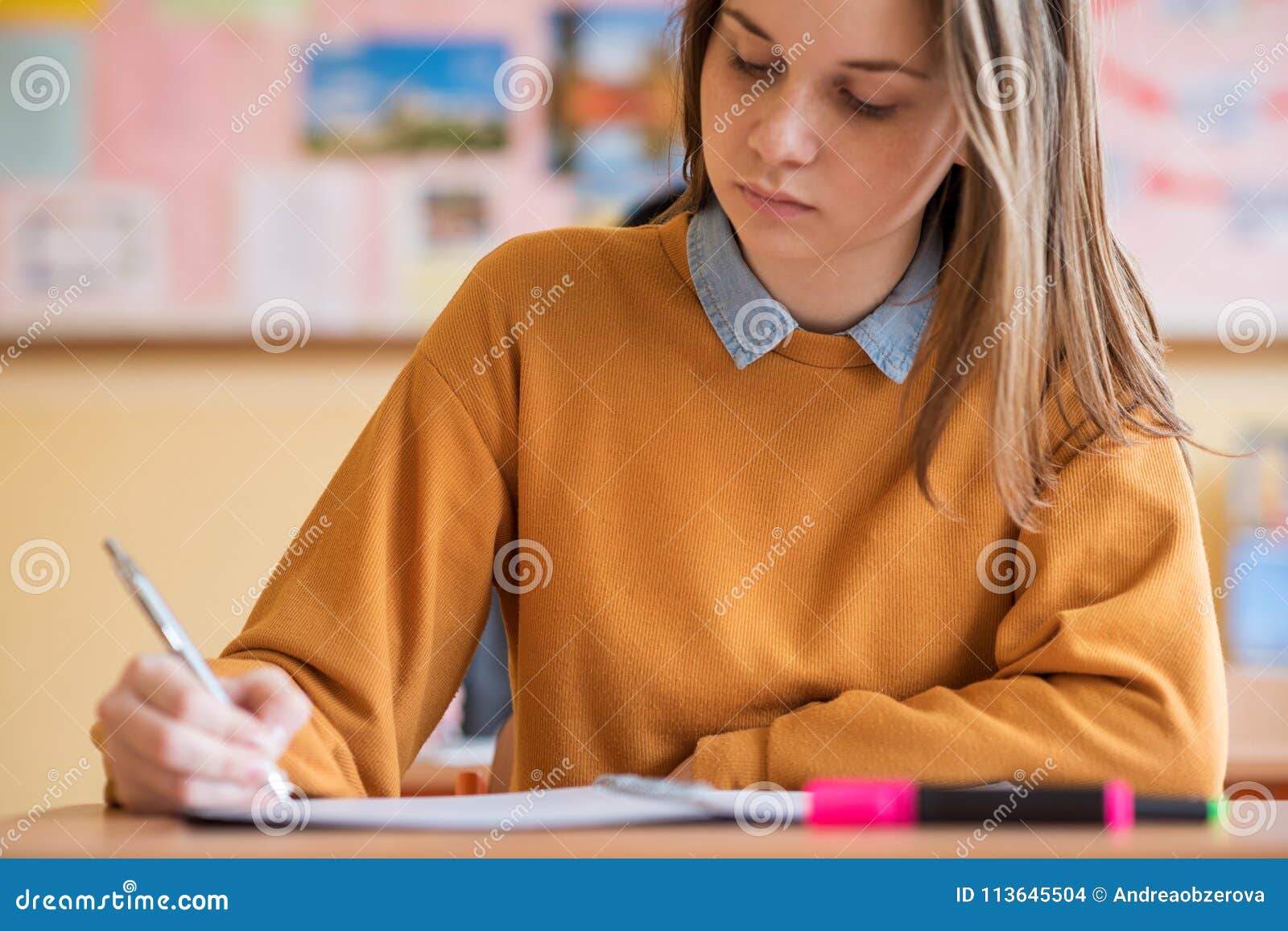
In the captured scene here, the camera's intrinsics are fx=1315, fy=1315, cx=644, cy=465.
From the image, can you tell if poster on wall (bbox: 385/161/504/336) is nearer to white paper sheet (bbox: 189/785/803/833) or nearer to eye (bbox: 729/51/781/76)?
eye (bbox: 729/51/781/76)

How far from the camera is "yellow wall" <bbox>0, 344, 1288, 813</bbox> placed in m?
2.65

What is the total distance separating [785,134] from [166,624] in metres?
0.52

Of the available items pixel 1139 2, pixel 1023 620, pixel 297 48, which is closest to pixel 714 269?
pixel 1023 620

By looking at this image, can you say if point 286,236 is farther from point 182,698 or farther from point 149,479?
point 182,698

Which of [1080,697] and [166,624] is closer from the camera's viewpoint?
[166,624]

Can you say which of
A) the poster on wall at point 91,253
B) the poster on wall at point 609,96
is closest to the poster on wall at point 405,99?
the poster on wall at point 609,96

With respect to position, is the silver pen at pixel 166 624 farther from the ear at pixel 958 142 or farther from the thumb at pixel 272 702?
the ear at pixel 958 142

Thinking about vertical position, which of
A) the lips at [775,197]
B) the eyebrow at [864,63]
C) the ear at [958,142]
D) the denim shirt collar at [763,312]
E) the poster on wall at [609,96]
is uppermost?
the poster on wall at [609,96]

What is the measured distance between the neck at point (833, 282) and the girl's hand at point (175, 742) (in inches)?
22.4

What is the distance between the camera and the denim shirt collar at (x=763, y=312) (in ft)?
3.48

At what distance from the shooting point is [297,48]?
8.66ft

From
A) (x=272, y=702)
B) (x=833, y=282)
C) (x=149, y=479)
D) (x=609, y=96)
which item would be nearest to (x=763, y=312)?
(x=833, y=282)

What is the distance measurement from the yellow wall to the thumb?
199cm

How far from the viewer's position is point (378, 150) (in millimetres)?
2660
